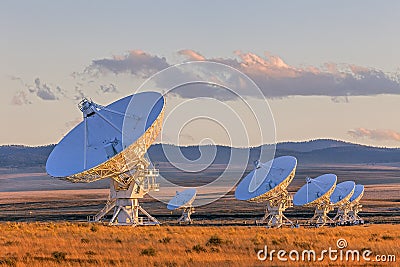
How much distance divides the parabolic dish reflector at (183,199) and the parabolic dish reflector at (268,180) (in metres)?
16.1

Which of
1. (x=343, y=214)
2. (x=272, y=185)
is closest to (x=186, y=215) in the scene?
(x=343, y=214)

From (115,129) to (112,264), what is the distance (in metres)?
24.7

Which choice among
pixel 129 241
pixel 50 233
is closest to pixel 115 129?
pixel 50 233

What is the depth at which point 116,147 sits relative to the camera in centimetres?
4812

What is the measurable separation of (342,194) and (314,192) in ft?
38.4

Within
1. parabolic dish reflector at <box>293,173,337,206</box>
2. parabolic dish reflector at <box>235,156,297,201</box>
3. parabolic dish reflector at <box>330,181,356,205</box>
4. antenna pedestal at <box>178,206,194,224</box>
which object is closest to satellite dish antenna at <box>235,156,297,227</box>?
parabolic dish reflector at <box>235,156,297,201</box>

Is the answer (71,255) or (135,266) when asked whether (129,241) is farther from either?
(135,266)

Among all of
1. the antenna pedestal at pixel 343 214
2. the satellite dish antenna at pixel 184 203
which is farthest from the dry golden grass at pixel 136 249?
the antenna pedestal at pixel 343 214

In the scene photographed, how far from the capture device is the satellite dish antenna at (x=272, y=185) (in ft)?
205

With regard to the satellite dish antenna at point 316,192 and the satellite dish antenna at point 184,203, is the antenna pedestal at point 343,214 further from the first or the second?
the satellite dish antenna at point 184,203

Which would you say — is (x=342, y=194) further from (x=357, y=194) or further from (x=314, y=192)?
(x=314, y=192)

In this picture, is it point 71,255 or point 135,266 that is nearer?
point 135,266

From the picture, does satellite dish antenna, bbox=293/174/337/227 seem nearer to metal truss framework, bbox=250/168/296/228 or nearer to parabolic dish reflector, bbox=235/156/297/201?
metal truss framework, bbox=250/168/296/228

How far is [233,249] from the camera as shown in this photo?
31219 millimetres
